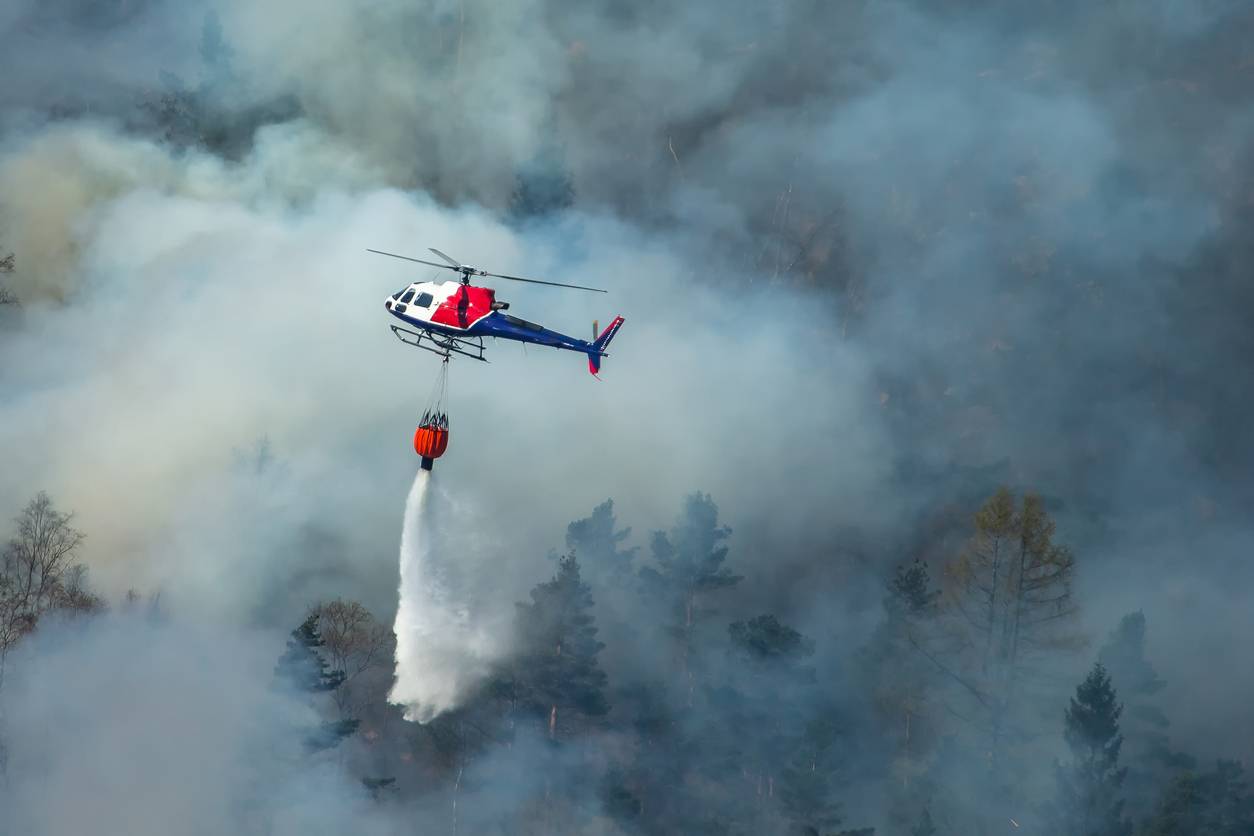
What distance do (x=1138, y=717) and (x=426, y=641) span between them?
112 ft

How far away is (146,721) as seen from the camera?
263 feet

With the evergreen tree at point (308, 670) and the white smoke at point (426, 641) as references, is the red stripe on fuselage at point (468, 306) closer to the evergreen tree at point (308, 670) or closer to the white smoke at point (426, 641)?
the white smoke at point (426, 641)

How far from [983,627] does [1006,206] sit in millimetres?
32545

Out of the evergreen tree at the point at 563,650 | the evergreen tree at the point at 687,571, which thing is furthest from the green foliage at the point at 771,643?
the evergreen tree at the point at 563,650

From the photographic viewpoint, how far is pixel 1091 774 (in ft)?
206

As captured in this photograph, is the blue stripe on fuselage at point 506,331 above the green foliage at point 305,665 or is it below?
above

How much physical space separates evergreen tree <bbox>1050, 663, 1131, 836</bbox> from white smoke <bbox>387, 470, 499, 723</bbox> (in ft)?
94.9

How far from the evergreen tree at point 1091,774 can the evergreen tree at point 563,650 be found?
2253 centimetres

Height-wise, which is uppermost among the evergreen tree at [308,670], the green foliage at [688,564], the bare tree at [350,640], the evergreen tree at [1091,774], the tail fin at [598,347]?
the tail fin at [598,347]

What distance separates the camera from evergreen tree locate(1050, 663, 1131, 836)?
203 feet

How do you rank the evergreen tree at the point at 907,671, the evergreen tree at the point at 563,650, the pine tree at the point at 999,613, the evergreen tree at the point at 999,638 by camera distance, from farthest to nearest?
the evergreen tree at the point at 563,650 < the evergreen tree at the point at 907,671 < the pine tree at the point at 999,613 < the evergreen tree at the point at 999,638

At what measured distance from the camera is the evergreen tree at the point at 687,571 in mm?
80312

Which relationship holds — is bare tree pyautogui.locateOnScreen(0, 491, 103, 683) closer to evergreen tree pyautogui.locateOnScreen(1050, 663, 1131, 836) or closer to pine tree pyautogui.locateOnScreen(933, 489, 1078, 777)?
pine tree pyautogui.locateOnScreen(933, 489, 1078, 777)

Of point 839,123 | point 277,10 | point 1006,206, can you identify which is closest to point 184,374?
point 277,10
